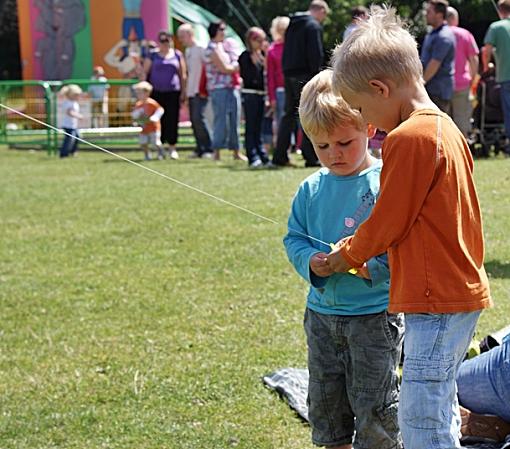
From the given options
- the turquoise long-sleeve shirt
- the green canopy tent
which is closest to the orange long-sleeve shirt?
the turquoise long-sleeve shirt

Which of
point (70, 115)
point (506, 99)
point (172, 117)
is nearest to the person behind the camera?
point (506, 99)

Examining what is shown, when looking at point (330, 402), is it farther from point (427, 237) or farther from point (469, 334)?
point (427, 237)

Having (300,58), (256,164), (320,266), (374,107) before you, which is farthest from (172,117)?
(374,107)

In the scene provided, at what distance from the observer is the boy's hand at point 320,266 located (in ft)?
9.37

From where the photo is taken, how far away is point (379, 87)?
2.54 m

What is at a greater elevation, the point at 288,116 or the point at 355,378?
the point at 288,116

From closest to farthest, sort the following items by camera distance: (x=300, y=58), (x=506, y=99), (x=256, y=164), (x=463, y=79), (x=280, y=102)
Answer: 1. (x=506, y=99)
2. (x=300, y=58)
3. (x=463, y=79)
4. (x=256, y=164)
5. (x=280, y=102)

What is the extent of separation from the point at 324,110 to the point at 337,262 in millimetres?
499

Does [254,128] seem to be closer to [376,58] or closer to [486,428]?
[486,428]

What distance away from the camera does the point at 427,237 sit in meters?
2.52

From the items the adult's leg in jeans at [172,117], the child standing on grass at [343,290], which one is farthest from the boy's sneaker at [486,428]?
the adult's leg in jeans at [172,117]

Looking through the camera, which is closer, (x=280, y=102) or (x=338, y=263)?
(x=338, y=263)

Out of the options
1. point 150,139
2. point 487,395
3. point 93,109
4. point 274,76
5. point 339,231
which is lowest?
point 150,139

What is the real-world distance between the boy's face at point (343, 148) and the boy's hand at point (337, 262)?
1.12 ft
